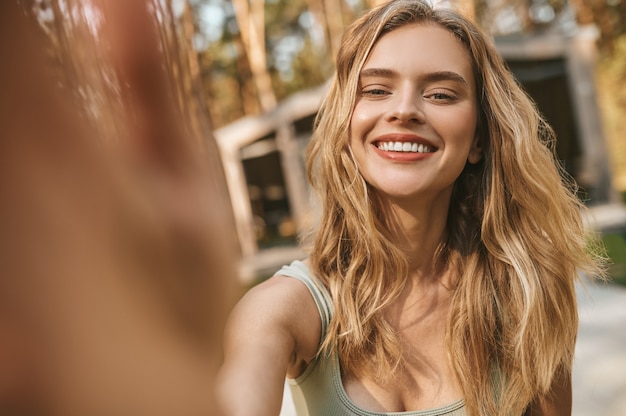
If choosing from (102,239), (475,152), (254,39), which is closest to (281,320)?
(475,152)

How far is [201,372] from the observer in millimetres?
336

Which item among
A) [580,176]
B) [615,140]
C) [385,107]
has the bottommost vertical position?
[615,140]

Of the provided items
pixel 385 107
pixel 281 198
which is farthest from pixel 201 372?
pixel 281 198

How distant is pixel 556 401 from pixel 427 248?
560mm

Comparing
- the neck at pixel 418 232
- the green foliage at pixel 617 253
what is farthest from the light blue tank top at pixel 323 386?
the green foliage at pixel 617 253

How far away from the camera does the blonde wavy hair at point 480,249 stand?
1.70 metres

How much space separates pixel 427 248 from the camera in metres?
1.90

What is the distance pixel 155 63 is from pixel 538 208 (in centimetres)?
179

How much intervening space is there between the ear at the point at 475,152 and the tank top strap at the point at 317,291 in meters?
0.64

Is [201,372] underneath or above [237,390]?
above

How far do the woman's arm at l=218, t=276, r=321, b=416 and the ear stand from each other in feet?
2.28

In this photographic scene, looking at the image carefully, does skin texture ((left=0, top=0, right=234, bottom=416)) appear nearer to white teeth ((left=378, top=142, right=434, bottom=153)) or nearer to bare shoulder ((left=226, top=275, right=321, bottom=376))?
bare shoulder ((left=226, top=275, right=321, bottom=376))

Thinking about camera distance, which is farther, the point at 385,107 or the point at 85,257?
the point at 385,107

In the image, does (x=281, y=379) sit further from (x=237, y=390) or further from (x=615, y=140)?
(x=615, y=140)
